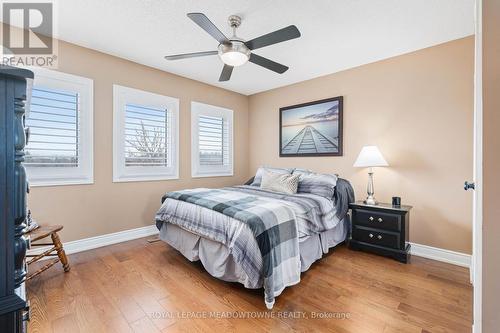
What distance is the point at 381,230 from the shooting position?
108 inches

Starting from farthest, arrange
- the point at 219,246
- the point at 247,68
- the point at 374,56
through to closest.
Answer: the point at 247,68 → the point at 374,56 → the point at 219,246

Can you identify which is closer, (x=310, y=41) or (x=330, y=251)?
(x=310, y=41)

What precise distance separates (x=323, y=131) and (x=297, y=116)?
0.57 metres

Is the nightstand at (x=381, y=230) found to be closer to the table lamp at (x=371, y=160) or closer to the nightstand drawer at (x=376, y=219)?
the nightstand drawer at (x=376, y=219)

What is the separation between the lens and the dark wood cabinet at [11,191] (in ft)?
2.10

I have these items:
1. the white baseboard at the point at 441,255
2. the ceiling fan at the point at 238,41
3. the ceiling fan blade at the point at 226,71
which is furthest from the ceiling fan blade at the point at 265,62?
the white baseboard at the point at 441,255

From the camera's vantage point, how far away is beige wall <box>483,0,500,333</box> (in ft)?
2.48

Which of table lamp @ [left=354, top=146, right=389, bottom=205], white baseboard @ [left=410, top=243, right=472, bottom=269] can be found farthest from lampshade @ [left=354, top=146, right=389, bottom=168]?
white baseboard @ [left=410, top=243, right=472, bottom=269]

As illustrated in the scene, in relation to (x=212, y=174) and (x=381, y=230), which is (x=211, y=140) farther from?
(x=381, y=230)

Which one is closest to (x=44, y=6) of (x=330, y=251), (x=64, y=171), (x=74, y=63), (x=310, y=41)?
(x=74, y=63)

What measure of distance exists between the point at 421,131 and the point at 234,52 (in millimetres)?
2444

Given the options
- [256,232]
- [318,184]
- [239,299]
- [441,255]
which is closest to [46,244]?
[239,299]

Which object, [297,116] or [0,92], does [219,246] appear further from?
[297,116]

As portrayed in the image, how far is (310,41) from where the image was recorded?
2.68 meters
